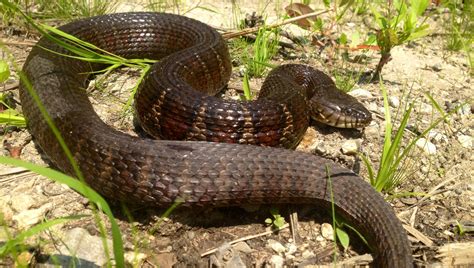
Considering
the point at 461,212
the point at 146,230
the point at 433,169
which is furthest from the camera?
the point at 433,169

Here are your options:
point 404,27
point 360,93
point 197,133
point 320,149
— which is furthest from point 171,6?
point 320,149

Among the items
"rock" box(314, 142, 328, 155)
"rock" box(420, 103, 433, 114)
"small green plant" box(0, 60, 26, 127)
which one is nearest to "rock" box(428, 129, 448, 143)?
"rock" box(420, 103, 433, 114)

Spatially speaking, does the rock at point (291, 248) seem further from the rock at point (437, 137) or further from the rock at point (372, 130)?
the rock at point (437, 137)

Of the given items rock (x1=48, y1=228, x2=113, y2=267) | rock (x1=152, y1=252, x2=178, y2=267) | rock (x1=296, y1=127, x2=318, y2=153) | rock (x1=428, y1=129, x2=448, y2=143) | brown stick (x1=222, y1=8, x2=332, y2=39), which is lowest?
Result: rock (x1=152, y1=252, x2=178, y2=267)

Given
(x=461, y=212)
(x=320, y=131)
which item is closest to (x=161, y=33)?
(x=320, y=131)

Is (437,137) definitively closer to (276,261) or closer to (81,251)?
(276,261)

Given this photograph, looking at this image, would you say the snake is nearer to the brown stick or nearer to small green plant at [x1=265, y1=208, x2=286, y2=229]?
small green plant at [x1=265, y1=208, x2=286, y2=229]

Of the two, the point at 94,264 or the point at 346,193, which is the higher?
the point at 346,193

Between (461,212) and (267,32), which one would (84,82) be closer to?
(267,32)
